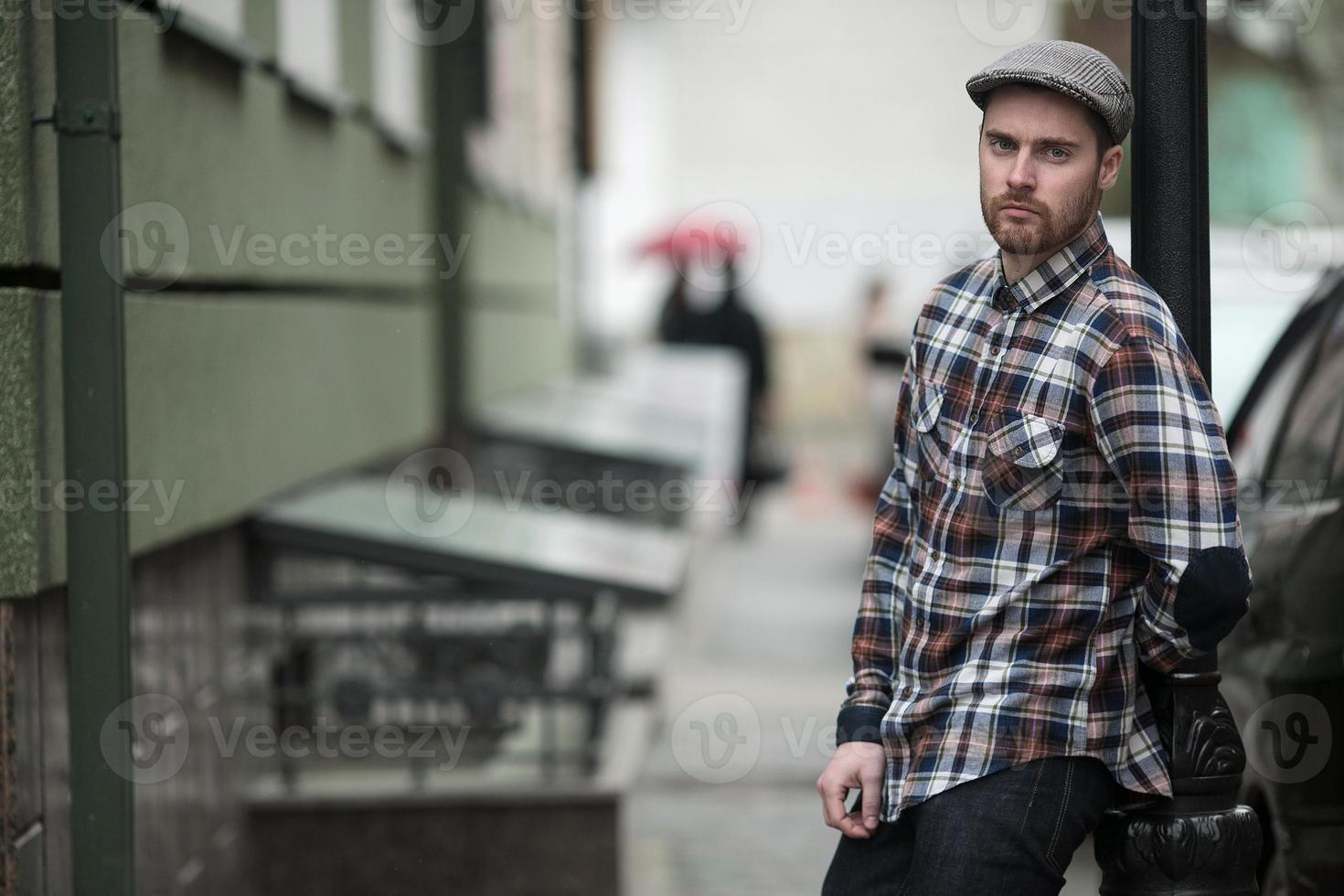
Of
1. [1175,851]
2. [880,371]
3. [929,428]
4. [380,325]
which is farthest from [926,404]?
[880,371]

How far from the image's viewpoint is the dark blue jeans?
2.69 m

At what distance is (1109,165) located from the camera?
278cm

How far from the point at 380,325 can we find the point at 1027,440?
5.74 metres

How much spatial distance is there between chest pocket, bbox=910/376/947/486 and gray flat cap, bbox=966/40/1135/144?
0.46m

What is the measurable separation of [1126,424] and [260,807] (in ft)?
12.5

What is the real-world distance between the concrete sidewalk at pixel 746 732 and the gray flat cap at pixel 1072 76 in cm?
309

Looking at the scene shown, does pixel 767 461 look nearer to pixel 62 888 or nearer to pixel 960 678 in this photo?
pixel 62 888

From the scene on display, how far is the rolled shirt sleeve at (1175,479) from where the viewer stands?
2621mm

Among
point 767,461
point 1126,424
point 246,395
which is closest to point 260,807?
point 246,395

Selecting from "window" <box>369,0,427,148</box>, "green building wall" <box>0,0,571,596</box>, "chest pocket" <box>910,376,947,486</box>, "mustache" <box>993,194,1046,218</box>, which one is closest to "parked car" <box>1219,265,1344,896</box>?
"chest pocket" <box>910,376,947,486</box>

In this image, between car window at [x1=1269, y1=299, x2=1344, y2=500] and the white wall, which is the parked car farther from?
the white wall

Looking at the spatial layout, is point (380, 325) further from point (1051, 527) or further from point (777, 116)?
point (777, 116)

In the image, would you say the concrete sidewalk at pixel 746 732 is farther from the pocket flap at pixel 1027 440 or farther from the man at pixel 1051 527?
the pocket flap at pixel 1027 440

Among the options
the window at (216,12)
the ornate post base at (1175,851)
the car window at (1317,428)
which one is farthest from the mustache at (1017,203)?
the window at (216,12)
